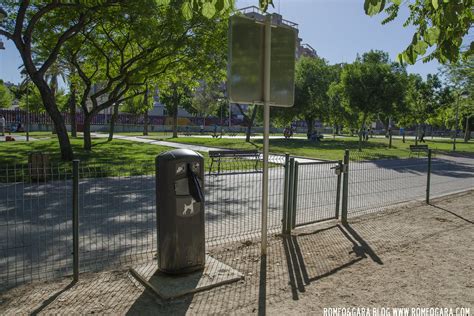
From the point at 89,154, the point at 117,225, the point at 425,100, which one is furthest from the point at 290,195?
the point at 425,100

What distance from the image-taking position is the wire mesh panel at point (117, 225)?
5.07 meters

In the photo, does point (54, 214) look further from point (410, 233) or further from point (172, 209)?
point (410, 233)

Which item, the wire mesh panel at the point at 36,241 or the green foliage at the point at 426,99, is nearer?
the wire mesh panel at the point at 36,241

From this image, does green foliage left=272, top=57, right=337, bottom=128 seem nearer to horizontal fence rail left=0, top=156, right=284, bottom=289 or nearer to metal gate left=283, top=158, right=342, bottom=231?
metal gate left=283, top=158, right=342, bottom=231

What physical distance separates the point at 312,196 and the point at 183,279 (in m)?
5.30

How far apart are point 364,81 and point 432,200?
18286 mm

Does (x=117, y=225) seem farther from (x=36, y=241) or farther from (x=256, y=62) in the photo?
(x=256, y=62)

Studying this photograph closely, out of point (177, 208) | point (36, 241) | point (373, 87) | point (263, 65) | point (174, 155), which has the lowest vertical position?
point (36, 241)

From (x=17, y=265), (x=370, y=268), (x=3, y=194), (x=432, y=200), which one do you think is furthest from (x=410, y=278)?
(x=3, y=194)

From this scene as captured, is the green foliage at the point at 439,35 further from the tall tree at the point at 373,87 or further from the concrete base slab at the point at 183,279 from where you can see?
the tall tree at the point at 373,87

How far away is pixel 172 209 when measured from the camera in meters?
4.17

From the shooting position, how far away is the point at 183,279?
13.5 ft

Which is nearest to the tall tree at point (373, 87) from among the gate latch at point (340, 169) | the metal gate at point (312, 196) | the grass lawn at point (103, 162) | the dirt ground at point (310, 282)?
the grass lawn at point (103, 162)

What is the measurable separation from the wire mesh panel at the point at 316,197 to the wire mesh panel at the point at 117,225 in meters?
2.42
